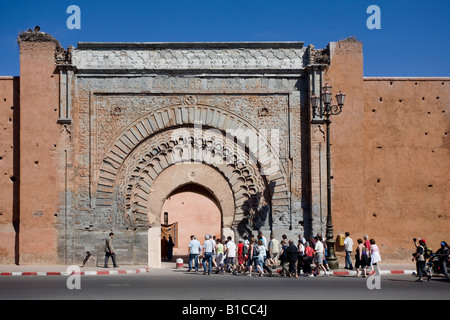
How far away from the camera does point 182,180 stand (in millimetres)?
16922

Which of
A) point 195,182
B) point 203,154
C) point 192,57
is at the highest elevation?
point 192,57

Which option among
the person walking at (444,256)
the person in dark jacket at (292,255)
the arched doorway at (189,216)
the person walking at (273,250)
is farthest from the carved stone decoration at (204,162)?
the arched doorway at (189,216)

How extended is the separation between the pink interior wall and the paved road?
1372 cm

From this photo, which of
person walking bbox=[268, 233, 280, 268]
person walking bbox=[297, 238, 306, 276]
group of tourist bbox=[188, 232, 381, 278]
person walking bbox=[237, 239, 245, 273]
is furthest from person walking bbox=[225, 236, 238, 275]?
person walking bbox=[297, 238, 306, 276]

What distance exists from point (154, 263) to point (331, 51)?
22.9 feet

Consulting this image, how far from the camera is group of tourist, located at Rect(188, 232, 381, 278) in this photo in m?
13.6

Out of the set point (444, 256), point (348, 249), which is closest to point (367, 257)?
point (444, 256)

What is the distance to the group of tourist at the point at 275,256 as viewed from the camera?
13.6m

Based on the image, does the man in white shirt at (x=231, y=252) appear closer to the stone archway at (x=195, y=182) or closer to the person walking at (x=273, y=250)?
the person walking at (x=273, y=250)

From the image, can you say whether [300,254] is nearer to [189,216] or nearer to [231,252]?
[231,252]

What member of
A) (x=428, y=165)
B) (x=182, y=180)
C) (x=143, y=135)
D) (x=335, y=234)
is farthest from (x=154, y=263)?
(x=428, y=165)

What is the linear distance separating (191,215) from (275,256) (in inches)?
481

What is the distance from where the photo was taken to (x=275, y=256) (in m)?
16.1

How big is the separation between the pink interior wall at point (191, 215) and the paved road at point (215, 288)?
1372cm
